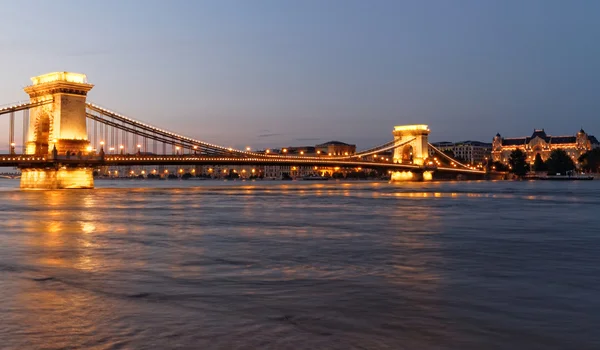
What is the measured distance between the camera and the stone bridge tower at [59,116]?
64.7m

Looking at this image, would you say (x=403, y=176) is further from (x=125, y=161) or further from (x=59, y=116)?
(x=59, y=116)

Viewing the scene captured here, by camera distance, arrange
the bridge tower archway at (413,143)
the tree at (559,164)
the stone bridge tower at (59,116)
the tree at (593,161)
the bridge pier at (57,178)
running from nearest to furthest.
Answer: the bridge pier at (57,178) → the stone bridge tower at (59,116) → the bridge tower archway at (413,143) → the tree at (593,161) → the tree at (559,164)

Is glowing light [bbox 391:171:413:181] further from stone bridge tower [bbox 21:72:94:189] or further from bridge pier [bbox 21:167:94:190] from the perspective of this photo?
bridge pier [bbox 21:167:94:190]

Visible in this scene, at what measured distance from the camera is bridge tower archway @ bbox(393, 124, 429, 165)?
129875mm

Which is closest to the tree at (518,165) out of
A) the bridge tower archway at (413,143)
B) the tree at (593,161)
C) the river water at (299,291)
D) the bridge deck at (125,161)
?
the tree at (593,161)

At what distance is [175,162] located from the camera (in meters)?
66.3

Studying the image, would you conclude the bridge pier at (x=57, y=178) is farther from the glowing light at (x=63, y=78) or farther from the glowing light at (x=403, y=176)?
the glowing light at (x=403, y=176)

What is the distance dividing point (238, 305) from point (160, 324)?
1.38 meters

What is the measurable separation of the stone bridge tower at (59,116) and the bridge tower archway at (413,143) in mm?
76184

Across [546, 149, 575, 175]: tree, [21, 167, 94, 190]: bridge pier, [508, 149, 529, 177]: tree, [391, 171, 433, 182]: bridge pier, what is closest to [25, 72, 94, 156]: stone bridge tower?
[21, 167, 94, 190]: bridge pier

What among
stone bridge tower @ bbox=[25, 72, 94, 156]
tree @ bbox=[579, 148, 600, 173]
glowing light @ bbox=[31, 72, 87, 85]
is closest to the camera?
stone bridge tower @ bbox=[25, 72, 94, 156]

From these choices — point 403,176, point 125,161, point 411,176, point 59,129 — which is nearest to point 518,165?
point 411,176

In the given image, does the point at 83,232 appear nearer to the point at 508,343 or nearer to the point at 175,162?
the point at 508,343

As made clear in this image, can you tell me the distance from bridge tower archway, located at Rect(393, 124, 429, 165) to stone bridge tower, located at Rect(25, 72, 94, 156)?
76.2 metres
